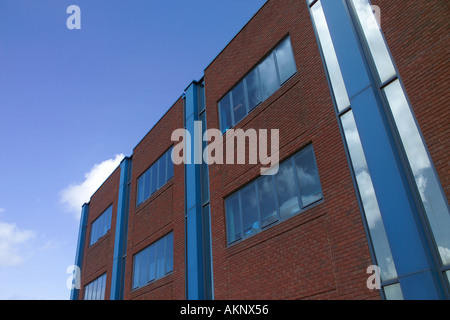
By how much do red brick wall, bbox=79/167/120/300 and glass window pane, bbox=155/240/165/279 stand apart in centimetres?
471

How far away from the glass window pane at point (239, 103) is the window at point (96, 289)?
39.6 feet

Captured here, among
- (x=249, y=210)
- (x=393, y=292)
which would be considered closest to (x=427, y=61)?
(x=393, y=292)

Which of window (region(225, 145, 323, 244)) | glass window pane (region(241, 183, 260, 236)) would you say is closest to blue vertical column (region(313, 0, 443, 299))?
window (region(225, 145, 323, 244))

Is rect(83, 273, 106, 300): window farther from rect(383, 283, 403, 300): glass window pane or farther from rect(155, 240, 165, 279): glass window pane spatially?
rect(383, 283, 403, 300): glass window pane

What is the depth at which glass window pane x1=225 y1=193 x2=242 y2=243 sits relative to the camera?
11422mm

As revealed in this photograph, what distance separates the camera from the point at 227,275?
11078 mm

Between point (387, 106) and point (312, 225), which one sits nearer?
point (387, 106)

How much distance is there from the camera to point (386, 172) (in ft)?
24.6

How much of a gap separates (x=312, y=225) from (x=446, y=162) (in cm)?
324

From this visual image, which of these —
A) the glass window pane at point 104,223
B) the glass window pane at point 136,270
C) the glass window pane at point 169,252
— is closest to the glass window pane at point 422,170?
the glass window pane at point 169,252

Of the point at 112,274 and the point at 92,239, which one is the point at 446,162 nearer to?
the point at 112,274

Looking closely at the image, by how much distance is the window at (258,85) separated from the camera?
11312 mm

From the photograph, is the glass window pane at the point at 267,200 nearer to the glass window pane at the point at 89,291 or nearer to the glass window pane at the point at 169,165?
the glass window pane at the point at 169,165
